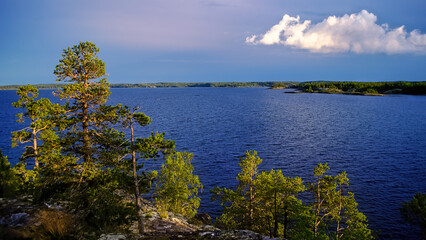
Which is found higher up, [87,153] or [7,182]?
[87,153]

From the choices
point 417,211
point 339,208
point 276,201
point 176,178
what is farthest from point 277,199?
point 417,211

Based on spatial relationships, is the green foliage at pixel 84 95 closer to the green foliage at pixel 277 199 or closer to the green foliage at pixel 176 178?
the green foliage at pixel 176 178

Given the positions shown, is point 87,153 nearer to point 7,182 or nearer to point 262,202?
point 7,182

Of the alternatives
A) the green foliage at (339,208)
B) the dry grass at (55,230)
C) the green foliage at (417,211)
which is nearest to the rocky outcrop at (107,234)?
the dry grass at (55,230)

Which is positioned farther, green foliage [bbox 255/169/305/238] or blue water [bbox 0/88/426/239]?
blue water [bbox 0/88/426/239]

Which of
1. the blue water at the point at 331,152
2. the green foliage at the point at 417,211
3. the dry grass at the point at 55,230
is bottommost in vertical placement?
the blue water at the point at 331,152

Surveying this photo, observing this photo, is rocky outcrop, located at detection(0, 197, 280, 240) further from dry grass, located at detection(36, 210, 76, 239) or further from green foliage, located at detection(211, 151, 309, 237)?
green foliage, located at detection(211, 151, 309, 237)

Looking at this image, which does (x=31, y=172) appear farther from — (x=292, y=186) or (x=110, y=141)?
(x=292, y=186)

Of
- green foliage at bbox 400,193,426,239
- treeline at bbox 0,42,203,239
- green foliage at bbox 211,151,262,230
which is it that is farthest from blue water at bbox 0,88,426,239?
treeline at bbox 0,42,203,239

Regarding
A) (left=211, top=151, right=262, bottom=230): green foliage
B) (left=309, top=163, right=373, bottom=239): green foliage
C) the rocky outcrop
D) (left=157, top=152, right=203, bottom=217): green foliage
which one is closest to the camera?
the rocky outcrop

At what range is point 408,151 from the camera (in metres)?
66.0

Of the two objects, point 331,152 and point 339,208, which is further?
point 331,152

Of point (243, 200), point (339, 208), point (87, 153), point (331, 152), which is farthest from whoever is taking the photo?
point (331, 152)

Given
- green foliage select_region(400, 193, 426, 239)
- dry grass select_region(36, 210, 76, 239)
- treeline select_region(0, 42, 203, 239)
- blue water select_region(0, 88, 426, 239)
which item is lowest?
blue water select_region(0, 88, 426, 239)
